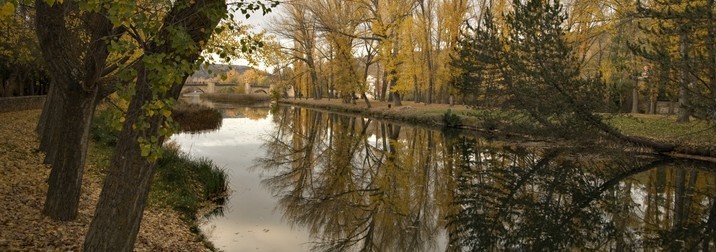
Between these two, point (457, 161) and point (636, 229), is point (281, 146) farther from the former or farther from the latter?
point (636, 229)

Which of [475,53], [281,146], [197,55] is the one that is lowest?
[281,146]

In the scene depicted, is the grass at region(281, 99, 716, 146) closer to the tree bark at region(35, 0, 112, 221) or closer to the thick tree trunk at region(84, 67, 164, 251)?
the thick tree trunk at region(84, 67, 164, 251)

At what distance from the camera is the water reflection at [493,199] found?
28.7ft

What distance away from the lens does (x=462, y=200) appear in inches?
449

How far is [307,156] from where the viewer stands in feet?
62.8

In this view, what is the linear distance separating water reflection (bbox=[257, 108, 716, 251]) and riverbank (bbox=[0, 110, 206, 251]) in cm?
237

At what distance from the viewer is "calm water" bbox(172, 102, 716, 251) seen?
8.73 m

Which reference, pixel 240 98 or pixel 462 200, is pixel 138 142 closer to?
pixel 462 200

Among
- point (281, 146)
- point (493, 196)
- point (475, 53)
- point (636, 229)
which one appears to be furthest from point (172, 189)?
point (475, 53)

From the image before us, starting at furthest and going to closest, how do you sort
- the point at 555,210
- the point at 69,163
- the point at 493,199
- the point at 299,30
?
the point at 299,30
the point at 493,199
the point at 555,210
the point at 69,163

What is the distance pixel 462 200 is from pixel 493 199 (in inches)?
26.5

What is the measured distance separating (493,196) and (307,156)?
9015 millimetres

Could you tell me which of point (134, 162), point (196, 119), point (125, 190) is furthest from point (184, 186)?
point (196, 119)

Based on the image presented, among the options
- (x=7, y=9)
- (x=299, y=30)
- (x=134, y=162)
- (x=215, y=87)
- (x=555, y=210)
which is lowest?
(x=555, y=210)
